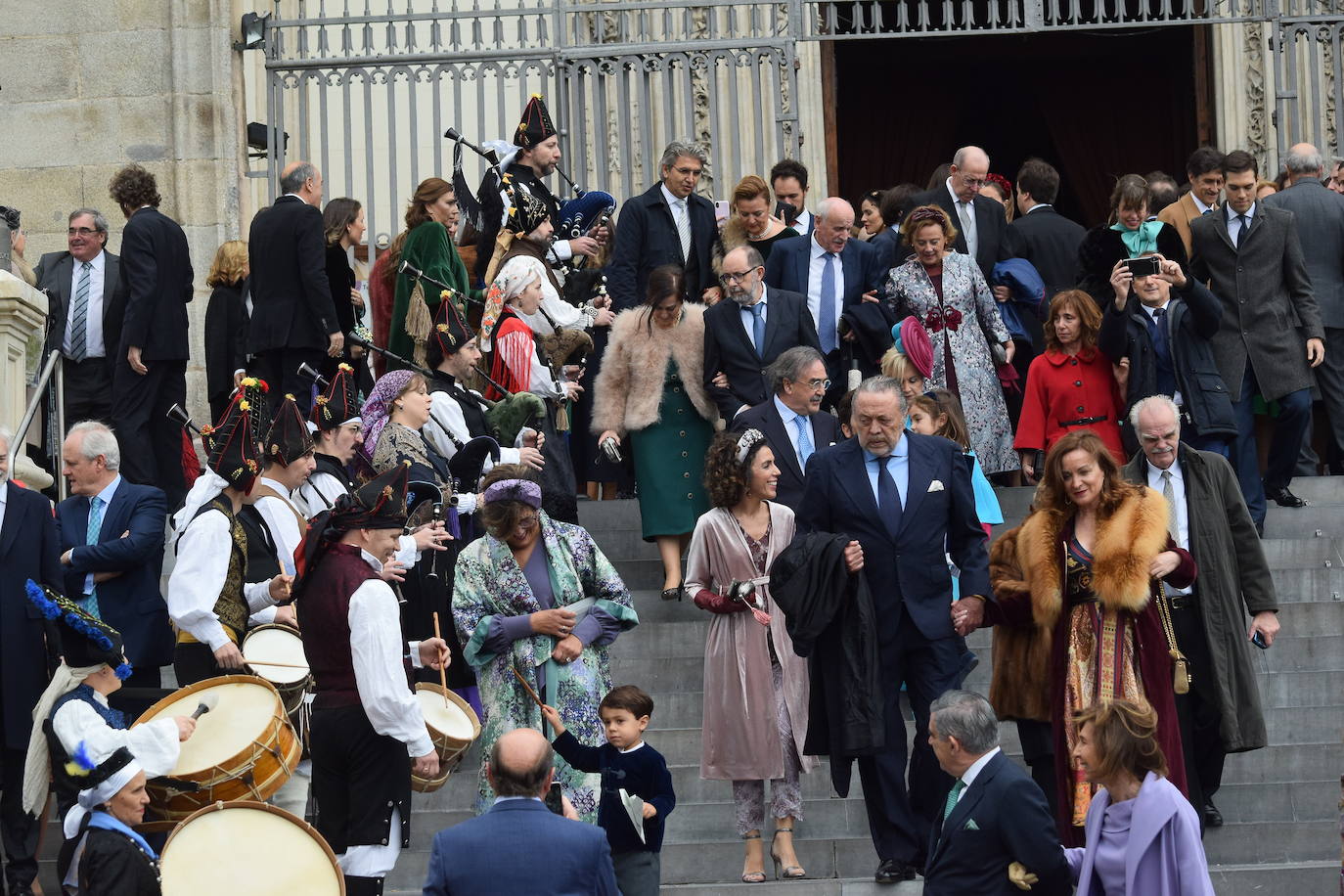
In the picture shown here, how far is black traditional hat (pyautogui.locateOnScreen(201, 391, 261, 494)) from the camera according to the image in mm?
9719

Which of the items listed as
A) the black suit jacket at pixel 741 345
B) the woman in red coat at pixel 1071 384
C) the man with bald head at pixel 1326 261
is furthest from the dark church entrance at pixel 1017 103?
the woman in red coat at pixel 1071 384

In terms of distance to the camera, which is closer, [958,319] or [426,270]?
[958,319]

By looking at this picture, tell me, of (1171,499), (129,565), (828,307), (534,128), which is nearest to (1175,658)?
(1171,499)

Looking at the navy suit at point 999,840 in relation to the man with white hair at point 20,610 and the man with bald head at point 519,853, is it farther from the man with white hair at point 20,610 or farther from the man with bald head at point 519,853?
the man with white hair at point 20,610

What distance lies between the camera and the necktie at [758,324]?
12.1m

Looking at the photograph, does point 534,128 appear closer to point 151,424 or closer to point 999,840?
point 151,424

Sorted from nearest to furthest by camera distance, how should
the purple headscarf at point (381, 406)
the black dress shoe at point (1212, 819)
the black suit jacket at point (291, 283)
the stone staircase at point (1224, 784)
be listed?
the stone staircase at point (1224, 784) < the black dress shoe at point (1212, 819) < the purple headscarf at point (381, 406) < the black suit jacket at point (291, 283)

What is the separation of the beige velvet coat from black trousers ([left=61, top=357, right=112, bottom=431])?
503 cm

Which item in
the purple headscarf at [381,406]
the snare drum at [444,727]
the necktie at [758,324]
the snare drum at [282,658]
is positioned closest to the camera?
the snare drum at [444,727]

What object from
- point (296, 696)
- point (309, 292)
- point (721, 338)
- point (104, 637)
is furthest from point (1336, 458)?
point (104, 637)

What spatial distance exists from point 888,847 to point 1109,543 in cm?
146

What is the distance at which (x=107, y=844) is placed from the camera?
26.2 ft

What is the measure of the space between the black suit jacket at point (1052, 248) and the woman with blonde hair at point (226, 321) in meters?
4.48

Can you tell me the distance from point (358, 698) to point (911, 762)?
90.6 inches
